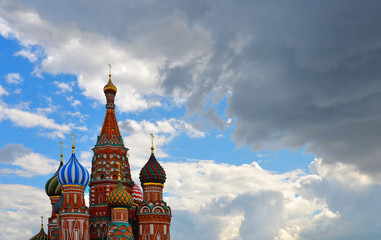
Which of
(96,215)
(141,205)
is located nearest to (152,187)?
(141,205)

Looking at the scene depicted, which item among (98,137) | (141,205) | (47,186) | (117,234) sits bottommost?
(117,234)

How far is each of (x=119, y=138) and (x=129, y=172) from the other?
462 centimetres

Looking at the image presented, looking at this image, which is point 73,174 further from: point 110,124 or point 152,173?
point 110,124

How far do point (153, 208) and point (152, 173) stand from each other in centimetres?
435

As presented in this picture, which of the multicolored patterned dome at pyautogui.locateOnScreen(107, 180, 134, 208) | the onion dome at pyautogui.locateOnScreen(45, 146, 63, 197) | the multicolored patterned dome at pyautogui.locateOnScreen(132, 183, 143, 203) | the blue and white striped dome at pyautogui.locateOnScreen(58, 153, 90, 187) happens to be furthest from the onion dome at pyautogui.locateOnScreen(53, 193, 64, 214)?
the multicolored patterned dome at pyautogui.locateOnScreen(132, 183, 143, 203)

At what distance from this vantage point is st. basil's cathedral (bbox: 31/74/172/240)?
56.7 m

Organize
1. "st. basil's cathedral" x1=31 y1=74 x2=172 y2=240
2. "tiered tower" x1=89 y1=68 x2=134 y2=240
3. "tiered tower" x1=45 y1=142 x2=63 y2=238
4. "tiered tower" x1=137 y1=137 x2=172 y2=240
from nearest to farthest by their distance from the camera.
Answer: "st. basil's cathedral" x1=31 y1=74 x2=172 y2=240 < "tiered tower" x1=89 y1=68 x2=134 y2=240 < "tiered tower" x1=137 y1=137 x2=172 y2=240 < "tiered tower" x1=45 y1=142 x2=63 y2=238

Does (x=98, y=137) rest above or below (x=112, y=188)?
above

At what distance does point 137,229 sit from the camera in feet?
204

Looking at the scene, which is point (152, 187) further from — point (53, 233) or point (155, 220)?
point (53, 233)

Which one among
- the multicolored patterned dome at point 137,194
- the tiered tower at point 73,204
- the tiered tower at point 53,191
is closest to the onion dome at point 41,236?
the tiered tower at point 53,191

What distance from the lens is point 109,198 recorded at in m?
57.7

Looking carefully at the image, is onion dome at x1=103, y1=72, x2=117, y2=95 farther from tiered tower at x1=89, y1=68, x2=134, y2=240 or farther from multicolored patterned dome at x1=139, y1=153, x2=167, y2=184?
multicolored patterned dome at x1=139, y1=153, x2=167, y2=184

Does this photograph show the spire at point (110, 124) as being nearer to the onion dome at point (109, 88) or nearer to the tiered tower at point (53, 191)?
the onion dome at point (109, 88)
